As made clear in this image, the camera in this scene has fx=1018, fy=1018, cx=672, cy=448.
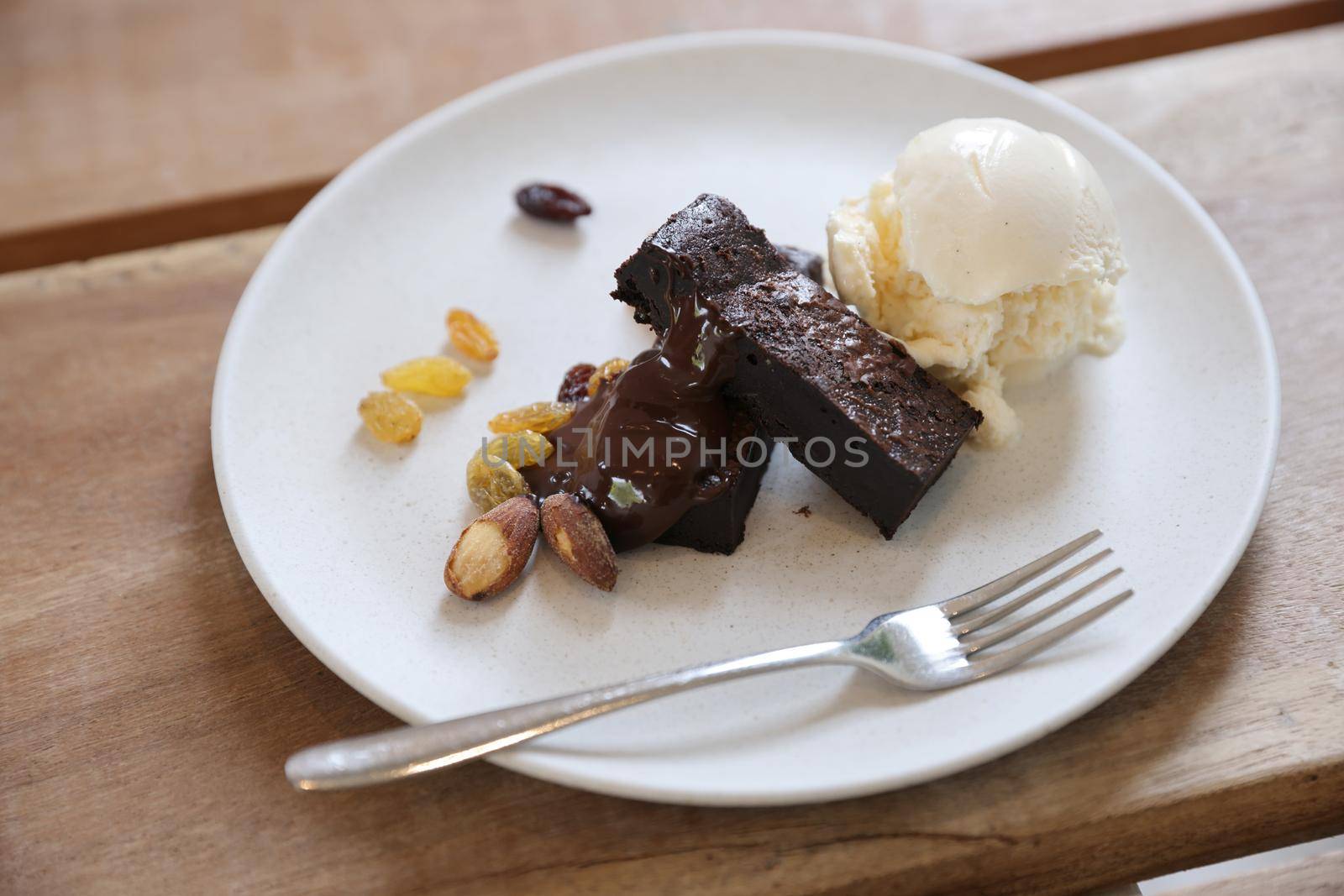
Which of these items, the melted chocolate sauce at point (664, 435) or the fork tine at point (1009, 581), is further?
the melted chocolate sauce at point (664, 435)

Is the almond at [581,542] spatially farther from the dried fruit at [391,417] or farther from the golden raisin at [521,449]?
the dried fruit at [391,417]

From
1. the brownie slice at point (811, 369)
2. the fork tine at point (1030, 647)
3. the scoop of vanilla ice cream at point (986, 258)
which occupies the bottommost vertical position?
the fork tine at point (1030, 647)

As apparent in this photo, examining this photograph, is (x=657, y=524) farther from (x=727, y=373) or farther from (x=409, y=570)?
(x=409, y=570)

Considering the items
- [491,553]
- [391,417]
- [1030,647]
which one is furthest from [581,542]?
[1030,647]

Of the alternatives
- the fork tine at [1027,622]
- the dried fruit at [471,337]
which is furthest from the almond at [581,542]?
the fork tine at [1027,622]

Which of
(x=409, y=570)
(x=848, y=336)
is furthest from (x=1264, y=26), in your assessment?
(x=409, y=570)

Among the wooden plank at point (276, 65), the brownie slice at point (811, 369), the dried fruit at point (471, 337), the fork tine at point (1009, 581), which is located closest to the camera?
the fork tine at point (1009, 581)

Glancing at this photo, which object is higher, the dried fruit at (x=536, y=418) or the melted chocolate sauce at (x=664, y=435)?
the melted chocolate sauce at (x=664, y=435)
